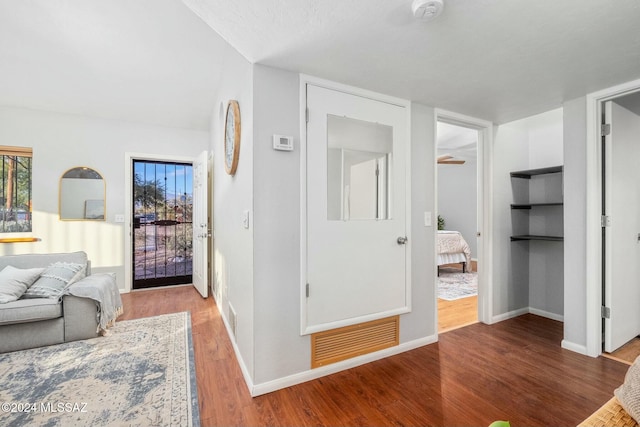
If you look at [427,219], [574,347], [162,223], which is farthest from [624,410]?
[162,223]

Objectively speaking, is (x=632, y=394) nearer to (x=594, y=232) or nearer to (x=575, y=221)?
(x=594, y=232)

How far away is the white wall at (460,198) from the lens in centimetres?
700

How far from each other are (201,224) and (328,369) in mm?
2662

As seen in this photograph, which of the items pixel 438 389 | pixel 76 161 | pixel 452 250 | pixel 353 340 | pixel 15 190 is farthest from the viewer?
pixel 452 250

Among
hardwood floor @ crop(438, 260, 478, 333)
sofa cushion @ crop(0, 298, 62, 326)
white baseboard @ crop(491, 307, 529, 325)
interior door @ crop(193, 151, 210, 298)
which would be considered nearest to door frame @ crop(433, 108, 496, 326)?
white baseboard @ crop(491, 307, 529, 325)

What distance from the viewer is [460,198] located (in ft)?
24.1

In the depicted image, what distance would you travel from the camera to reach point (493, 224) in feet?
10.0

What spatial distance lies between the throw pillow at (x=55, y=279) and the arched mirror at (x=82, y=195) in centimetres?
140

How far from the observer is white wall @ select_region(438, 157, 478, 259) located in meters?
7.00

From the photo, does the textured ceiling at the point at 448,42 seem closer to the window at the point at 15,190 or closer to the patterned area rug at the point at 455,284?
the patterned area rug at the point at 455,284

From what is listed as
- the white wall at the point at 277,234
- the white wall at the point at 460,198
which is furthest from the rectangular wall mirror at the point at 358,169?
the white wall at the point at 460,198

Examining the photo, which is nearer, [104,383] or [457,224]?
[104,383]

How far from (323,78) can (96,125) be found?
3841 mm

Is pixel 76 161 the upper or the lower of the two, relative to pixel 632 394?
upper
